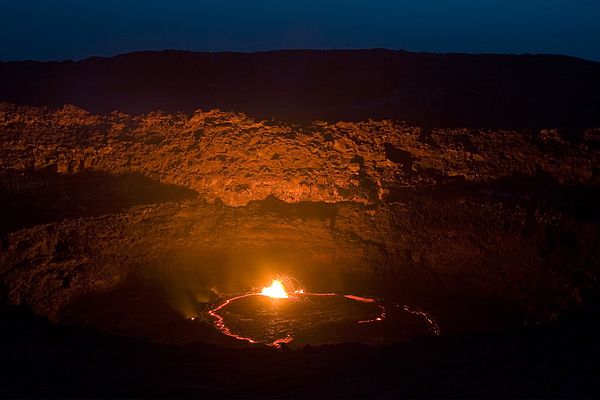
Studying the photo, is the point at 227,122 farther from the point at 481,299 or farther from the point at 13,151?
the point at 481,299

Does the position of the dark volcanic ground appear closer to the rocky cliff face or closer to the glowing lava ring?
the glowing lava ring

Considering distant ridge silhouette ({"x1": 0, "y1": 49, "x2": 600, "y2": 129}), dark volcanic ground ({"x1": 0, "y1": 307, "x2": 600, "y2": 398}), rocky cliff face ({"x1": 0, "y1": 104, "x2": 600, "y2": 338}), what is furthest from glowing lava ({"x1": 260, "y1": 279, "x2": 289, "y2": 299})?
distant ridge silhouette ({"x1": 0, "y1": 49, "x2": 600, "y2": 129})

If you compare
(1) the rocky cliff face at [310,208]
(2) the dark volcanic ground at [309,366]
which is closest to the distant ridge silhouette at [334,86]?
(1) the rocky cliff face at [310,208]

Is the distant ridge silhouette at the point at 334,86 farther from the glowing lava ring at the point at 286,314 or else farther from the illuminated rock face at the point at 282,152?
the glowing lava ring at the point at 286,314

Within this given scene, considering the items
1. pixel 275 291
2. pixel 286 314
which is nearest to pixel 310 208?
pixel 275 291

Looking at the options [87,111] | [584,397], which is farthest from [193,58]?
[584,397]

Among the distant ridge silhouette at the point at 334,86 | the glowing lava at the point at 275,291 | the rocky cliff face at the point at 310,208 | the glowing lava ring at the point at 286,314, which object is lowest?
the glowing lava ring at the point at 286,314
